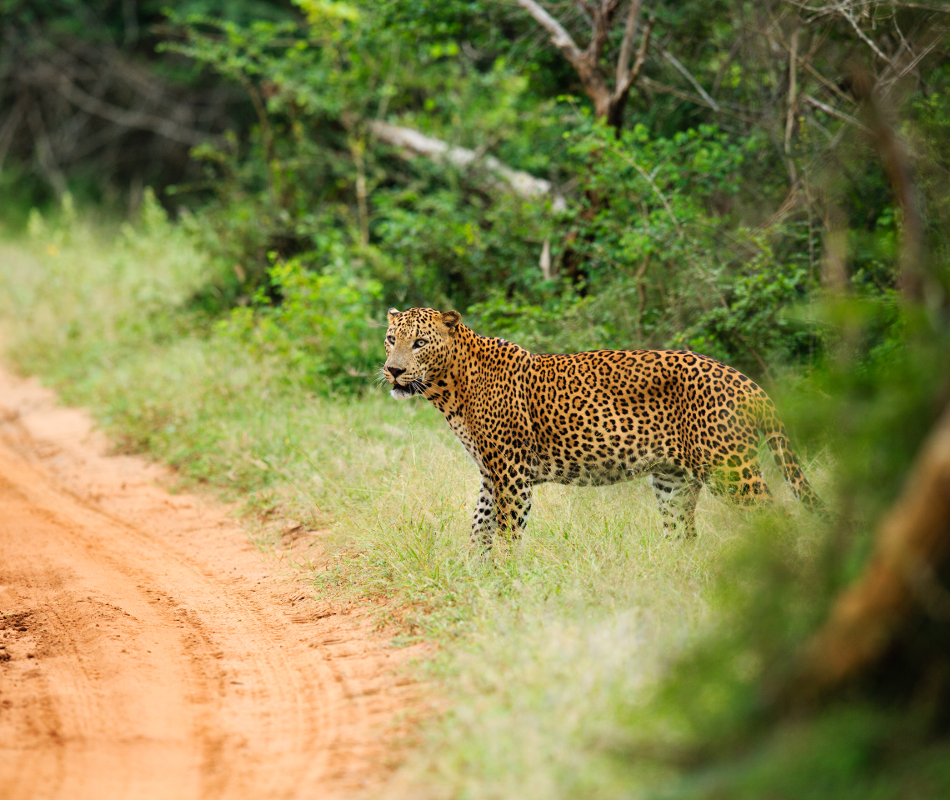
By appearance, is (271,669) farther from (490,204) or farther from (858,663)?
(490,204)

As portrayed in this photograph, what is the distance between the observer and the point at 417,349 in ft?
20.2

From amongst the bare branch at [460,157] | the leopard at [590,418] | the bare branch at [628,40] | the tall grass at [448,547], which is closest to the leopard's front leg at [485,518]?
the leopard at [590,418]

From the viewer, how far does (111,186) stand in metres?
23.1

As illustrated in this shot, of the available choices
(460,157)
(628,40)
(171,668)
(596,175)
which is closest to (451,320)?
(171,668)

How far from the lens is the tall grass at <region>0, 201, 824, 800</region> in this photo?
3.57 metres

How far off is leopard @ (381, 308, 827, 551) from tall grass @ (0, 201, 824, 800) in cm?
25

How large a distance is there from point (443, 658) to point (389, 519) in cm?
179

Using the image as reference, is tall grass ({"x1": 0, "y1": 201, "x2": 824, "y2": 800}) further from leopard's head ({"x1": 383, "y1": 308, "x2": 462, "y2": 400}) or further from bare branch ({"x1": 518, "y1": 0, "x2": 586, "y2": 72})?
bare branch ({"x1": 518, "y1": 0, "x2": 586, "y2": 72})

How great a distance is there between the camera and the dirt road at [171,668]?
3.85m

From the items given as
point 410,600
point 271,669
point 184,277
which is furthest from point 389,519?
point 184,277

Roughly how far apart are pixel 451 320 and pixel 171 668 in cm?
274

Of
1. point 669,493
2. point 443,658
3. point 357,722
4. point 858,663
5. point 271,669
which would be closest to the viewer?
point 858,663

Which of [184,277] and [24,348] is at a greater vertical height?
[184,277]

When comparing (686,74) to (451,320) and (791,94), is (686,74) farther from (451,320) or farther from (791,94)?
(451,320)
